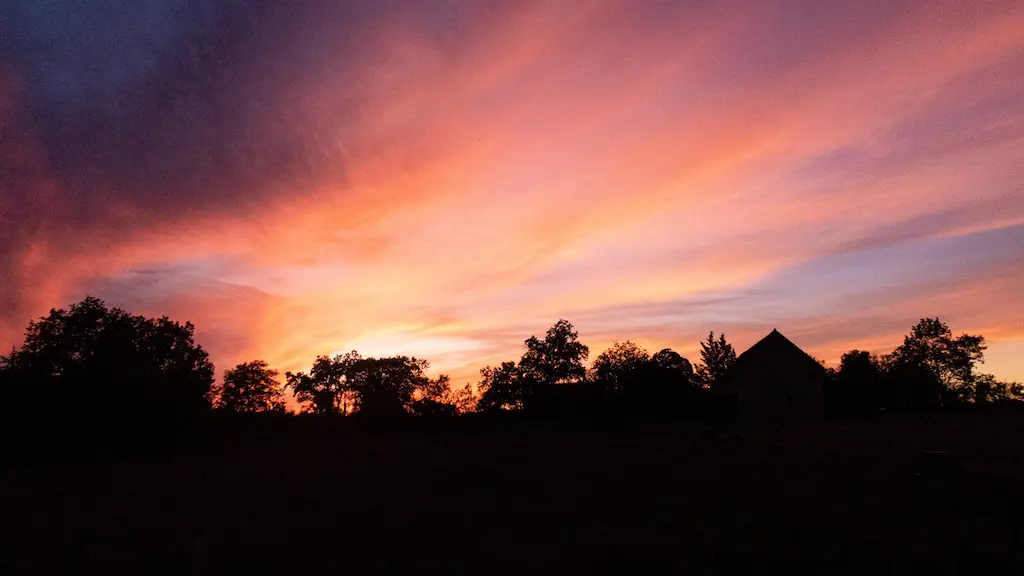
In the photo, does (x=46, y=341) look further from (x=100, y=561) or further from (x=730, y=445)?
(x=730, y=445)

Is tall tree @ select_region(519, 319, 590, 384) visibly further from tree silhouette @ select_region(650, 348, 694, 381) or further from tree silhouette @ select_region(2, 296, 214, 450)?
tree silhouette @ select_region(2, 296, 214, 450)

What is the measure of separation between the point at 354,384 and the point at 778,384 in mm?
73283

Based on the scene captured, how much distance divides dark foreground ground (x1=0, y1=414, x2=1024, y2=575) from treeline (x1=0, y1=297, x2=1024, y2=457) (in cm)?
1301

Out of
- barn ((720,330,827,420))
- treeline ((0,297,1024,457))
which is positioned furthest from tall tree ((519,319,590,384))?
barn ((720,330,827,420))

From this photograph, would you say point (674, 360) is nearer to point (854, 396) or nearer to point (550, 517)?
point (854, 396)

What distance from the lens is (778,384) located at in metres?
47.8

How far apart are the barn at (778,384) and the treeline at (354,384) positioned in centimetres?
292

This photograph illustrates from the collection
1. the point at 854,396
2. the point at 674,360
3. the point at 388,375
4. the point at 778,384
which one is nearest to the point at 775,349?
the point at 778,384

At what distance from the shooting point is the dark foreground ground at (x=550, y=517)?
29.5ft

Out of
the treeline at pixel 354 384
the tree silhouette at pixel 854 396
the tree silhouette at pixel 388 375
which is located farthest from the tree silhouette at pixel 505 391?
the tree silhouette at pixel 854 396

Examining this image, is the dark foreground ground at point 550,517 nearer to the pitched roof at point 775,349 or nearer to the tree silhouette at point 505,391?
the pitched roof at point 775,349

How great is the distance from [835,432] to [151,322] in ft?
219

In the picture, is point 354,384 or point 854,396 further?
→ point 354,384

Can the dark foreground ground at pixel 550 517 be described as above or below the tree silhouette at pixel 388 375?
below
